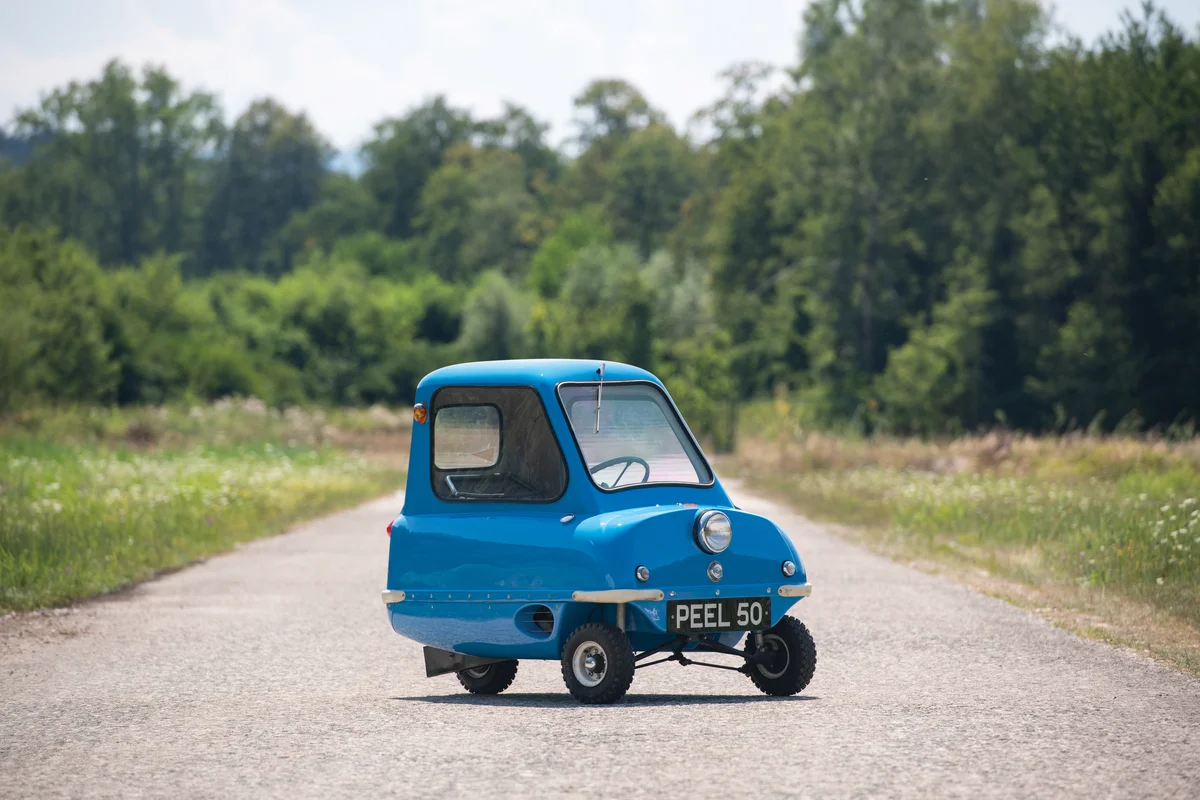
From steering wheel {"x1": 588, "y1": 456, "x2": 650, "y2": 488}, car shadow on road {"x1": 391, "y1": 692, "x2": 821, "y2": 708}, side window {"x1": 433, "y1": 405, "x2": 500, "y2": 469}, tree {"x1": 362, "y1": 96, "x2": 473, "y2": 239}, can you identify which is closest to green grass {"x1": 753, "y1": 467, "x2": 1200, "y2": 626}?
car shadow on road {"x1": 391, "y1": 692, "x2": 821, "y2": 708}

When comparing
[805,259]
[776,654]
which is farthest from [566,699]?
[805,259]

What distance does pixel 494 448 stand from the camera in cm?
1075

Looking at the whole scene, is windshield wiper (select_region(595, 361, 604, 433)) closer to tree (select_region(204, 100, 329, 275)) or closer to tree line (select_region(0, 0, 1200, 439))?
tree line (select_region(0, 0, 1200, 439))

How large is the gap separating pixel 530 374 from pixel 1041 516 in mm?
14847

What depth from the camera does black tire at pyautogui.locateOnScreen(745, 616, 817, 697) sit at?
10.2m

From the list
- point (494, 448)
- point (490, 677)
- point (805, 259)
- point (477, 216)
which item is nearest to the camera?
point (494, 448)

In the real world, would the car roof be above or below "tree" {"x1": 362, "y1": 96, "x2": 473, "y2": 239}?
below

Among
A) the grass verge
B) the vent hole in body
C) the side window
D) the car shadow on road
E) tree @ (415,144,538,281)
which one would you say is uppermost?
tree @ (415,144,538,281)

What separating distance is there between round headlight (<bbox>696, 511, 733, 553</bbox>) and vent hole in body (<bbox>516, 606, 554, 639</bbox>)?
3.44 feet

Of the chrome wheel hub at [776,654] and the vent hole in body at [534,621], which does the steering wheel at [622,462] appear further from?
the chrome wheel hub at [776,654]

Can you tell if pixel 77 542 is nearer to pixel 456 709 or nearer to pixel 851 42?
pixel 456 709

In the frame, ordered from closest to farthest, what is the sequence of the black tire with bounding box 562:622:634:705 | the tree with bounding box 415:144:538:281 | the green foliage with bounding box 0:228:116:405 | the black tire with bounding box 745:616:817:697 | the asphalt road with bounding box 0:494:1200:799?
the asphalt road with bounding box 0:494:1200:799, the black tire with bounding box 562:622:634:705, the black tire with bounding box 745:616:817:697, the green foliage with bounding box 0:228:116:405, the tree with bounding box 415:144:538:281

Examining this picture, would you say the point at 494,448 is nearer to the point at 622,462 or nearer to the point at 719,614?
the point at 622,462

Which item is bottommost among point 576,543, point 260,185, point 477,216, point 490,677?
point 490,677
